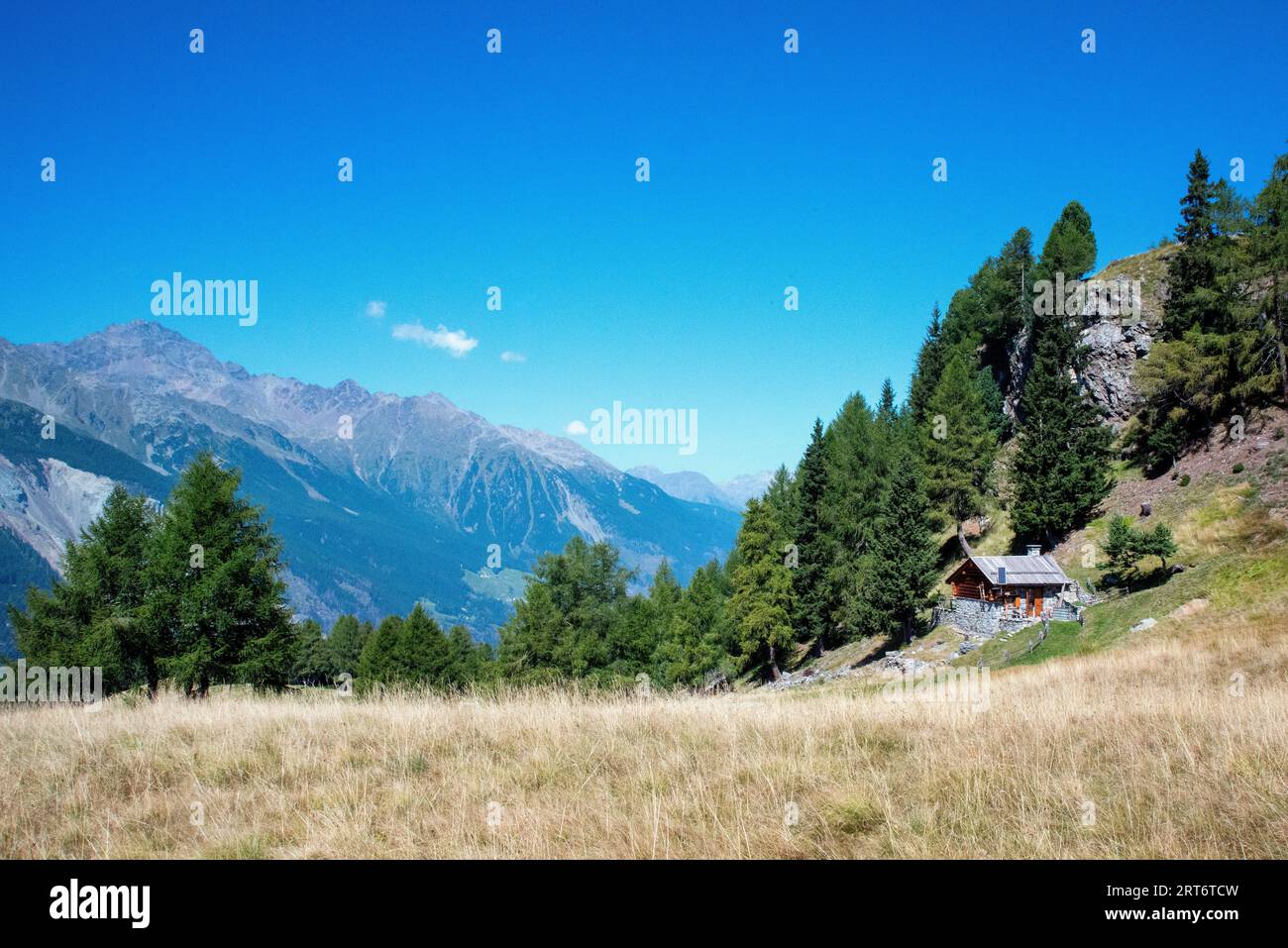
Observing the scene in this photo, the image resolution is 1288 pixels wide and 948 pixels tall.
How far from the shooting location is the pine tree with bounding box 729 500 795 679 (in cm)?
4772

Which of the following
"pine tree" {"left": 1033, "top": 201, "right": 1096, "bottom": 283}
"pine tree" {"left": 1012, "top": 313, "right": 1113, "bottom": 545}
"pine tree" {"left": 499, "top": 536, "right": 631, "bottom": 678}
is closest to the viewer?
"pine tree" {"left": 499, "top": 536, "right": 631, "bottom": 678}

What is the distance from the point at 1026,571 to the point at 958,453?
14.1 m

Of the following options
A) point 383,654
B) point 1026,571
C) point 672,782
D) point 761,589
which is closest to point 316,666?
point 383,654

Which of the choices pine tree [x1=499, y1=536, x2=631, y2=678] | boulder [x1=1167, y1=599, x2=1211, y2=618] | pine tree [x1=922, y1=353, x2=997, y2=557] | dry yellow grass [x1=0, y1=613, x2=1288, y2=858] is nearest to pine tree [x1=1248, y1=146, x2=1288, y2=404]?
pine tree [x1=922, y1=353, x2=997, y2=557]

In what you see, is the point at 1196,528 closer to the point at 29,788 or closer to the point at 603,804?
the point at 603,804

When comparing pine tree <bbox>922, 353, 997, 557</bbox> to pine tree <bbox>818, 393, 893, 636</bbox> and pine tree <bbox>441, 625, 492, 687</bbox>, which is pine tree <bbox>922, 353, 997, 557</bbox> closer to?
pine tree <bbox>818, 393, 893, 636</bbox>

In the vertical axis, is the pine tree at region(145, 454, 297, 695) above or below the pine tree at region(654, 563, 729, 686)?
above

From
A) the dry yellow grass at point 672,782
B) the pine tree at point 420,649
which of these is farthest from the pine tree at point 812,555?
the dry yellow grass at point 672,782

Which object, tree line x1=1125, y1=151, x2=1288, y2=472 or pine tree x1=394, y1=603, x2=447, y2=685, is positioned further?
pine tree x1=394, y1=603, x2=447, y2=685

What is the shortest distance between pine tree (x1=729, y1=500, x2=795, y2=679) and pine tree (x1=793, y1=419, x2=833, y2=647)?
4374 millimetres

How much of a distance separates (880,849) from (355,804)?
4.61m

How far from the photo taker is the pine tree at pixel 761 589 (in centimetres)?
4772

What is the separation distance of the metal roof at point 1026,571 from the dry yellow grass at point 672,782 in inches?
1503

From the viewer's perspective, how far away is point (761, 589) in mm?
48750
